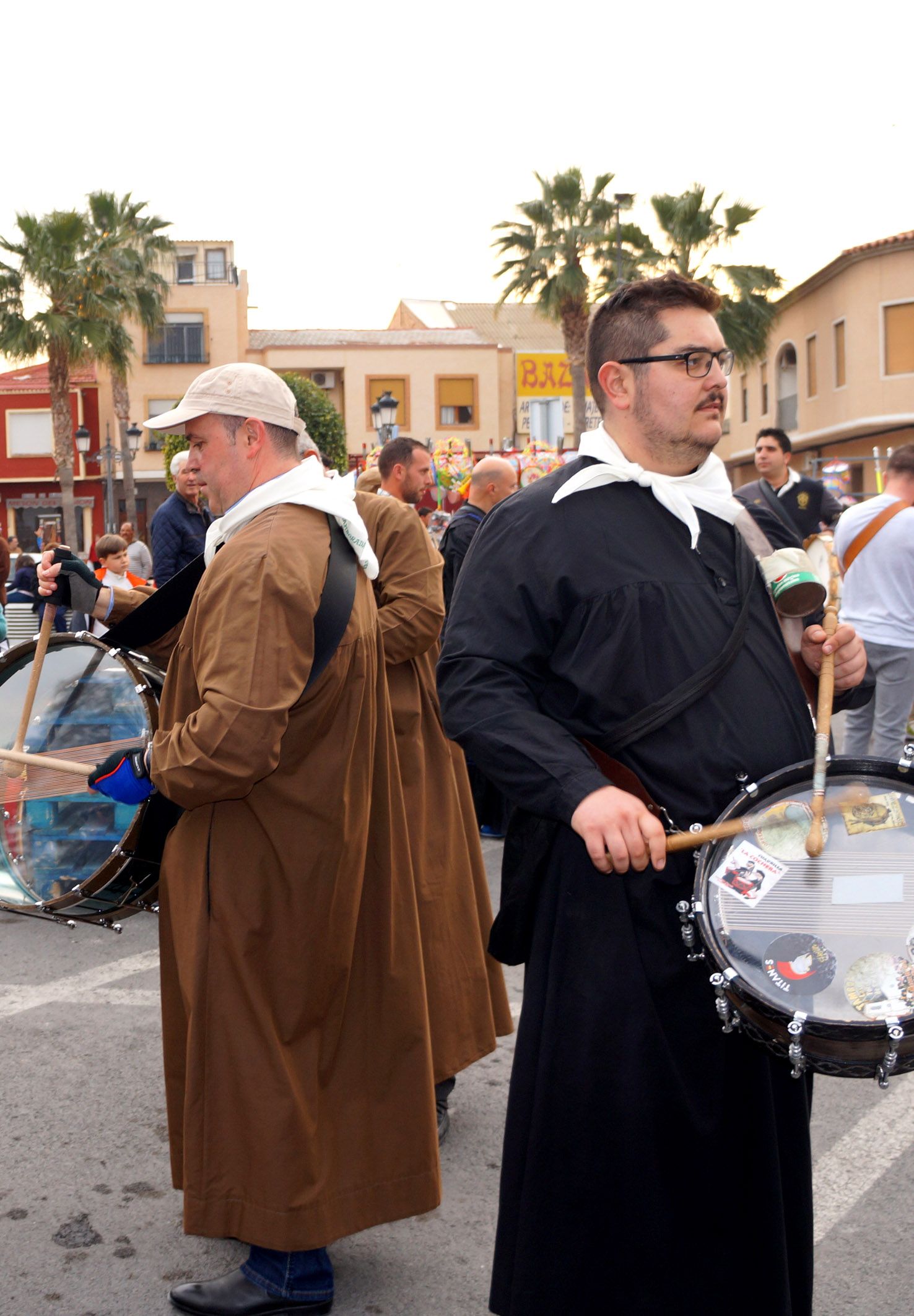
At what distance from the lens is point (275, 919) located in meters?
2.87

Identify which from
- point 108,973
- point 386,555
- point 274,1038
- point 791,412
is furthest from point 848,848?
point 791,412

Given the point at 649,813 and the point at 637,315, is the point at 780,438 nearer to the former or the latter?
the point at 637,315

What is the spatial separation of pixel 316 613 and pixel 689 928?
110cm

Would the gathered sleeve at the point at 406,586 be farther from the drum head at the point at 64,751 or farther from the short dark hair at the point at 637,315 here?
A: the short dark hair at the point at 637,315

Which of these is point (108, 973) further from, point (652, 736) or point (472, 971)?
point (652, 736)

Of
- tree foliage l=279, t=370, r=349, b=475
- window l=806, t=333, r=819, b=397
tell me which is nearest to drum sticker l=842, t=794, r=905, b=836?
window l=806, t=333, r=819, b=397

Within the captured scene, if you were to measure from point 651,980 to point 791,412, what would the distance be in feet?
138

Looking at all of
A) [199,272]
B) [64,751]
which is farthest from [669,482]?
[199,272]

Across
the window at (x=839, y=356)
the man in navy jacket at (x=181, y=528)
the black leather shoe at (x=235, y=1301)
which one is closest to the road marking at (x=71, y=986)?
the black leather shoe at (x=235, y=1301)

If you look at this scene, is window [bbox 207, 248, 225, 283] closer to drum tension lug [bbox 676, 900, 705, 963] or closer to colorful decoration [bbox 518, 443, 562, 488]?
colorful decoration [bbox 518, 443, 562, 488]

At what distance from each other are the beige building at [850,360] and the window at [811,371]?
0.03 metres

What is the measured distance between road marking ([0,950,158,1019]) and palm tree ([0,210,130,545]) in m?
30.7

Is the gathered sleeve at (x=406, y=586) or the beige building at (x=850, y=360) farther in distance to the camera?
the beige building at (x=850, y=360)

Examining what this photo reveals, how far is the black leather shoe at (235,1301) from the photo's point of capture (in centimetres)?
293
